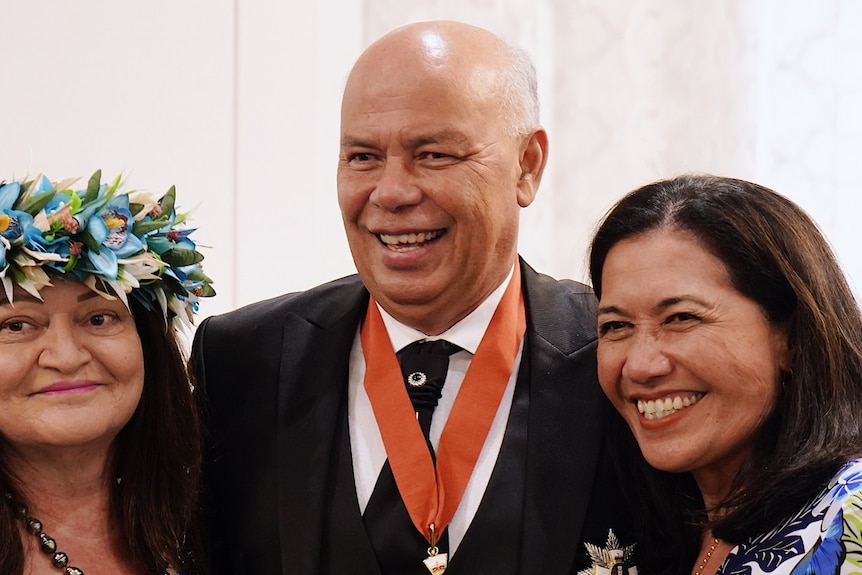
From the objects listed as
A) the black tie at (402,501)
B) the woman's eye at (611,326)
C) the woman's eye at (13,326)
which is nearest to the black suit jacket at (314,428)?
the black tie at (402,501)

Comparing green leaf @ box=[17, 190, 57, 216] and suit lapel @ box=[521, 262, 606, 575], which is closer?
green leaf @ box=[17, 190, 57, 216]

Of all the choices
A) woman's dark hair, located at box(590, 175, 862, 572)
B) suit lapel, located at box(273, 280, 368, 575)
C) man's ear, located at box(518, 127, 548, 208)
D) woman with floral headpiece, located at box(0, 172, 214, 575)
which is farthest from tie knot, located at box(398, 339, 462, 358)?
woman's dark hair, located at box(590, 175, 862, 572)

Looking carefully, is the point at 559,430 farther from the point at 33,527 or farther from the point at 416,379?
the point at 33,527

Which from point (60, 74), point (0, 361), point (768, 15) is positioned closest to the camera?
point (0, 361)

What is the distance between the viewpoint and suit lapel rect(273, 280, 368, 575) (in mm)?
2305

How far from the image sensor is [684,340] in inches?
77.9

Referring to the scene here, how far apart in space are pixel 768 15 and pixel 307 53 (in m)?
1.59

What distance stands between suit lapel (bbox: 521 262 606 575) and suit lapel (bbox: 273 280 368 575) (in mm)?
389

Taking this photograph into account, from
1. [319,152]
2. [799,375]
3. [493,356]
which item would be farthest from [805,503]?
[319,152]

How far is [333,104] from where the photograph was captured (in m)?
3.75

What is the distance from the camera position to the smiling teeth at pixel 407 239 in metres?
2.43

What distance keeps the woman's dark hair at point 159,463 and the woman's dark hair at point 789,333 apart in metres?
0.92

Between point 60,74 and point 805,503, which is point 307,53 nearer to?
point 60,74

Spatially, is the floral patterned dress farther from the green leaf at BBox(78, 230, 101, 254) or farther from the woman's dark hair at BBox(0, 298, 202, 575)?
the green leaf at BBox(78, 230, 101, 254)
